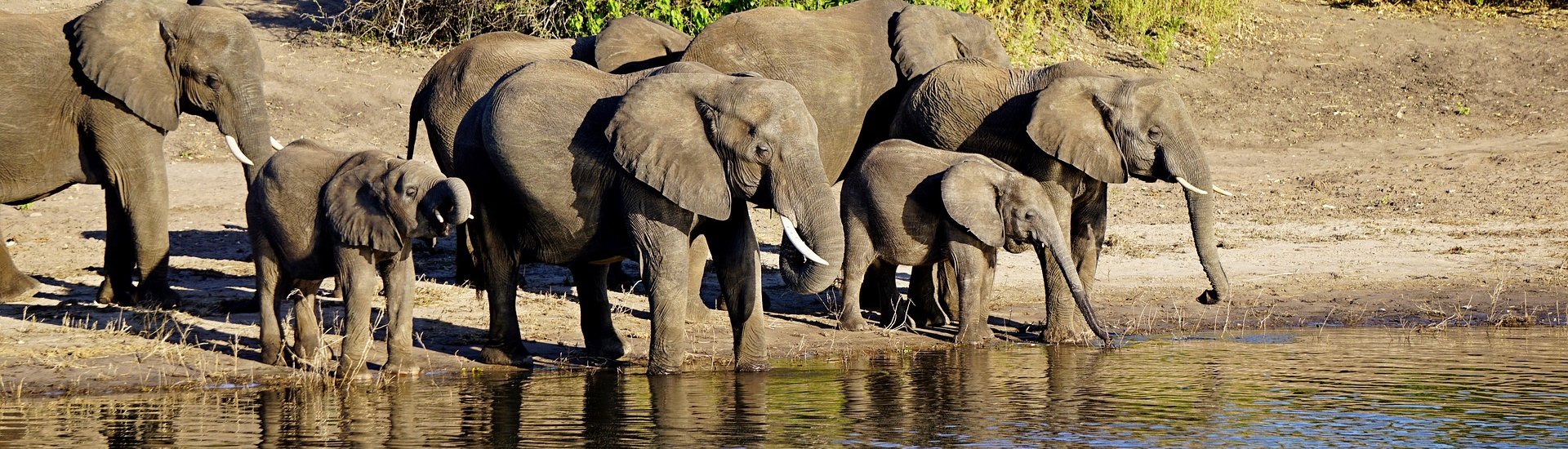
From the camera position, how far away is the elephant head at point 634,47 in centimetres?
1363

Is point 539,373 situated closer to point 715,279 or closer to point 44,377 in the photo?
point 44,377

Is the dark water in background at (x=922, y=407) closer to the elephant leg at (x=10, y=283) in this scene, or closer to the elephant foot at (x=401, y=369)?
the elephant foot at (x=401, y=369)

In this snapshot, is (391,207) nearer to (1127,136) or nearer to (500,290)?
(500,290)

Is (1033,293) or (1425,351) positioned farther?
(1033,293)

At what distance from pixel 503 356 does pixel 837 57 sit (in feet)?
13.0

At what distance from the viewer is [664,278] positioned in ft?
32.1

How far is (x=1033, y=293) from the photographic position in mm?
13812

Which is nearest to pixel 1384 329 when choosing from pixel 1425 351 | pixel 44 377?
pixel 1425 351

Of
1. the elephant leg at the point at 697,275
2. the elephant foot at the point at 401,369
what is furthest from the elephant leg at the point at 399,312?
the elephant leg at the point at 697,275

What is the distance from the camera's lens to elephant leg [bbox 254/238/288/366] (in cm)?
992

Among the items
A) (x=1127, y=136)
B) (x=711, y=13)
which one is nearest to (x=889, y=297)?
(x=1127, y=136)

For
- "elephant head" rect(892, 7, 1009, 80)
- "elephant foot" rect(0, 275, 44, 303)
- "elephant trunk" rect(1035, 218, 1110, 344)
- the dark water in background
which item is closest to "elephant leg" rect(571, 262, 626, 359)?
the dark water in background

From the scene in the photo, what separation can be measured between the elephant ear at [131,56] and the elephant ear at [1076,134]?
536cm

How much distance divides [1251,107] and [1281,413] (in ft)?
43.7
